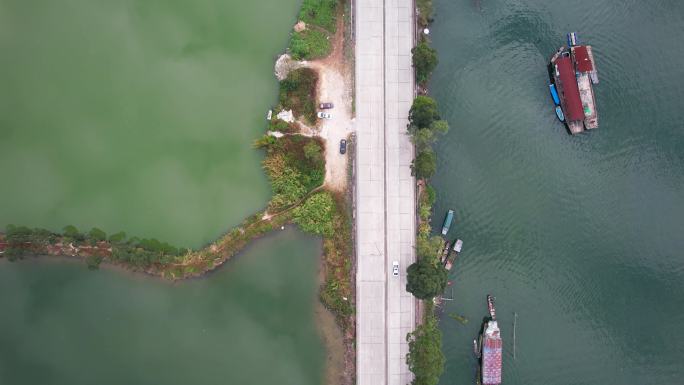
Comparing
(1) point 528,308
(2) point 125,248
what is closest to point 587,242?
(1) point 528,308

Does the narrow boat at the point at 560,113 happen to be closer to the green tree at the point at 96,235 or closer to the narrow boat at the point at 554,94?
the narrow boat at the point at 554,94

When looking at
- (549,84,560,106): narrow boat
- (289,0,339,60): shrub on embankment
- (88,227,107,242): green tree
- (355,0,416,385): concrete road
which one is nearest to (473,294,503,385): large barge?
(355,0,416,385): concrete road

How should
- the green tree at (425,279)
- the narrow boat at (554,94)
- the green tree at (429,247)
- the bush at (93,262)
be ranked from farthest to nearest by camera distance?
the narrow boat at (554,94) → the green tree at (429,247) → the bush at (93,262) → the green tree at (425,279)

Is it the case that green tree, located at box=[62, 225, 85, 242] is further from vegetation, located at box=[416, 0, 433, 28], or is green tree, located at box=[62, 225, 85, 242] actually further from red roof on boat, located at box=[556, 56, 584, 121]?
red roof on boat, located at box=[556, 56, 584, 121]

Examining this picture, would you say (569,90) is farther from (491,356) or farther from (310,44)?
(491,356)

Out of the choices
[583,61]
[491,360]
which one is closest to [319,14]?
[583,61]

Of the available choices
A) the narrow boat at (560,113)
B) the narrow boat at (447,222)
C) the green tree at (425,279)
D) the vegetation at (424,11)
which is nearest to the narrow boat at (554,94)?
the narrow boat at (560,113)
